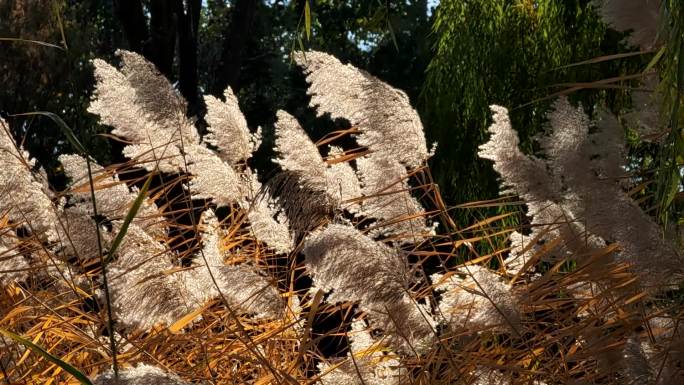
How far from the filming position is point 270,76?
14.3 meters

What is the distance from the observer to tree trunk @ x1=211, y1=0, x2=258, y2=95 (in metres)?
8.31

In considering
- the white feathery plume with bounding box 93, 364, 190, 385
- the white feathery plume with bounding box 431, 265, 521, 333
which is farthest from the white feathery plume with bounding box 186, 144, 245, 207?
the white feathery plume with bounding box 93, 364, 190, 385

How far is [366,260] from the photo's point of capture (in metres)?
1.58

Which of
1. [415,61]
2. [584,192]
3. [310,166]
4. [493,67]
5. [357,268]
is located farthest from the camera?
[415,61]

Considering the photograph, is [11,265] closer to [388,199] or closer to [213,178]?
[213,178]

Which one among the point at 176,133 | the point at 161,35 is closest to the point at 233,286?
the point at 176,133

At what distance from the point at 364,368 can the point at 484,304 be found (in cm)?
27

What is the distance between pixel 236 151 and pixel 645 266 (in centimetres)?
104

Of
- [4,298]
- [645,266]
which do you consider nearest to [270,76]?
[4,298]

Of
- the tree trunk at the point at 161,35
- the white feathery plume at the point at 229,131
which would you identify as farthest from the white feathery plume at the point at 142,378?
the tree trunk at the point at 161,35

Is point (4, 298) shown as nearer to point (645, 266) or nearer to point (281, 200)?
point (281, 200)

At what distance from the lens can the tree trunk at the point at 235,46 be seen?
831cm

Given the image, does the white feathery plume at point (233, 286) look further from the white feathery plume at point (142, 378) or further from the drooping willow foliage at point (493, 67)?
the drooping willow foliage at point (493, 67)

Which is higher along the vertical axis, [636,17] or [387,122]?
[636,17]
